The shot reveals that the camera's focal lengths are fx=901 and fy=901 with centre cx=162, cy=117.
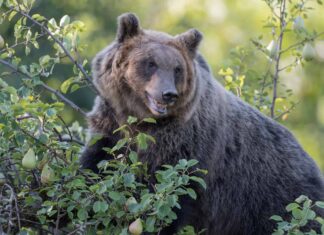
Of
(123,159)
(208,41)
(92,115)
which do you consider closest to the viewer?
(123,159)

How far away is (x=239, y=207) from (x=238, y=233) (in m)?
0.21

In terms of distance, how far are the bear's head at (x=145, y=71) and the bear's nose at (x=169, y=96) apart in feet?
0.13

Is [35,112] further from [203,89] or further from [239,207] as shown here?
[239,207]

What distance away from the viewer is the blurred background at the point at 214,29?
19.3 metres

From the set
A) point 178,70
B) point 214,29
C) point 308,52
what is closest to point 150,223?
point 178,70

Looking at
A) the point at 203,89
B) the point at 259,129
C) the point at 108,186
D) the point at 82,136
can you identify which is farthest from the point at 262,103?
the point at 108,186

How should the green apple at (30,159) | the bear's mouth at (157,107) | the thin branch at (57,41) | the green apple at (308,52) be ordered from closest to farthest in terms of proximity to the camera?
the green apple at (30,159) → the thin branch at (57,41) → the bear's mouth at (157,107) → the green apple at (308,52)

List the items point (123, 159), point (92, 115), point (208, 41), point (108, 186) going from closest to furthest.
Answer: point (108, 186)
point (123, 159)
point (92, 115)
point (208, 41)

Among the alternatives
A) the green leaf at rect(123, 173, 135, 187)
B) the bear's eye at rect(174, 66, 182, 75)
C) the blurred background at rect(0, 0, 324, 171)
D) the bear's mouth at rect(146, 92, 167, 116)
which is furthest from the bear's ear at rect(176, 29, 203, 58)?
the blurred background at rect(0, 0, 324, 171)

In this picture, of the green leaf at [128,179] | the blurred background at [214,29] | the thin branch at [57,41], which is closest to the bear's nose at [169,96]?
the thin branch at [57,41]

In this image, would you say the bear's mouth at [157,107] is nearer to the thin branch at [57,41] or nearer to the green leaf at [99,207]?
the thin branch at [57,41]

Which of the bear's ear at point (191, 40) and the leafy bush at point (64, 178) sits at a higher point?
the bear's ear at point (191, 40)

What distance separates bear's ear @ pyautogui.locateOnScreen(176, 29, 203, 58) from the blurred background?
11.5m

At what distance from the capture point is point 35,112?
4.77 m
